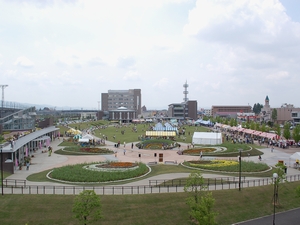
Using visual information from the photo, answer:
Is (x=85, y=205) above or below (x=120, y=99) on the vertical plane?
below

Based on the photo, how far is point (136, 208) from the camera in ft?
66.0

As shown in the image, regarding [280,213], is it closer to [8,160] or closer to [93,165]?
[93,165]

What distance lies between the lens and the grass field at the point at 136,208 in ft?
61.9

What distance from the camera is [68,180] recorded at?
26.1 m

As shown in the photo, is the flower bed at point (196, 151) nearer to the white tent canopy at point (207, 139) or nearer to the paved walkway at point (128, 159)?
the paved walkway at point (128, 159)

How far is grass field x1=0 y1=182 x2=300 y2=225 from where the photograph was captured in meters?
18.9

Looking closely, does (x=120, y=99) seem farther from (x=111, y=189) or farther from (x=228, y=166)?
(x=111, y=189)

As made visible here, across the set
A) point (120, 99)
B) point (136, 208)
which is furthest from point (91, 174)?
point (120, 99)

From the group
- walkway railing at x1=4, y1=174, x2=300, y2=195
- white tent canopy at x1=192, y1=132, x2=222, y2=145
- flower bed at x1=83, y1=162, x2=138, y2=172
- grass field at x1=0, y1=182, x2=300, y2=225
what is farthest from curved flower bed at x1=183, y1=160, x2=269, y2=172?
white tent canopy at x1=192, y1=132, x2=222, y2=145

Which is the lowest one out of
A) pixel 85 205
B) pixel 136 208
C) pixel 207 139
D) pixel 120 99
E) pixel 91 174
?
pixel 136 208

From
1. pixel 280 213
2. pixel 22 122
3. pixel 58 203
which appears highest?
pixel 22 122

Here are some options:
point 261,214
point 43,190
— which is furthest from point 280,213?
point 43,190

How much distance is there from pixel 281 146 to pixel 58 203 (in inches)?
1860

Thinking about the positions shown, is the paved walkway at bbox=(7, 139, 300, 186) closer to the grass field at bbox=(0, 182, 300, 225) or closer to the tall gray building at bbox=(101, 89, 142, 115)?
the grass field at bbox=(0, 182, 300, 225)
